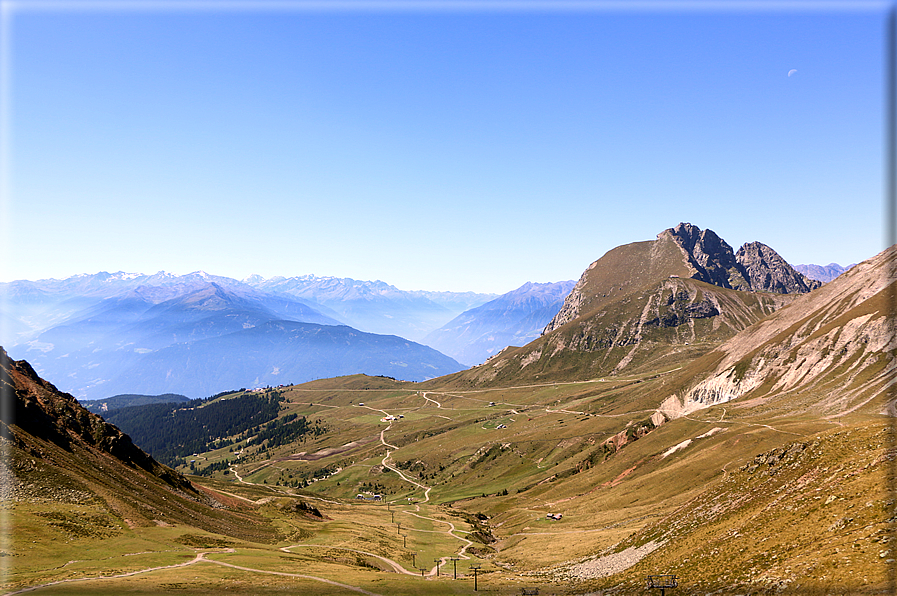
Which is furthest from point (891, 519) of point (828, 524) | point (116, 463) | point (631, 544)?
point (116, 463)

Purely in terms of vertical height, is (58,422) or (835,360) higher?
(58,422)

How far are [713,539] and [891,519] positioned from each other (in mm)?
22376

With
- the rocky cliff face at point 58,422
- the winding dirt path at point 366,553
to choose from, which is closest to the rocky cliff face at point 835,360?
the winding dirt path at point 366,553

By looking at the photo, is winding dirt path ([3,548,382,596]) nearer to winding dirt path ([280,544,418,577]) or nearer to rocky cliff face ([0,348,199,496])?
winding dirt path ([280,544,418,577])

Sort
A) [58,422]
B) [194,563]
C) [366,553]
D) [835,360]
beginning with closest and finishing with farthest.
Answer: [194,563]
[58,422]
[366,553]
[835,360]

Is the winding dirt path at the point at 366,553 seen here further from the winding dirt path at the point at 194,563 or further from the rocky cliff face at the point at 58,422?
the rocky cliff face at the point at 58,422

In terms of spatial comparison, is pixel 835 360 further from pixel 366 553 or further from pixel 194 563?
pixel 194 563

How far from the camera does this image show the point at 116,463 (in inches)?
4067

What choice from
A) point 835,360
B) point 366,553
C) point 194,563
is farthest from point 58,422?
point 835,360

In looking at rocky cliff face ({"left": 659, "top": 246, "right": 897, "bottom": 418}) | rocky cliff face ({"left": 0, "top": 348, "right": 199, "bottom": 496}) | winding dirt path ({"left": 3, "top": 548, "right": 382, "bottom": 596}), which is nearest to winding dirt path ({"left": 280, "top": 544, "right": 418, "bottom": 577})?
winding dirt path ({"left": 3, "top": 548, "right": 382, "bottom": 596})

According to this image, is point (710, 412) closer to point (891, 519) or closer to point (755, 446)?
point (755, 446)

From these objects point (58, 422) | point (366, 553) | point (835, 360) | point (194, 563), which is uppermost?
point (58, 422)

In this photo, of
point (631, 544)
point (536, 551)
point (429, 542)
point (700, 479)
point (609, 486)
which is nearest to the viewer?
point (631, 544)

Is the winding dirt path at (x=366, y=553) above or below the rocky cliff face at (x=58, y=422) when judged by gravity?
below
